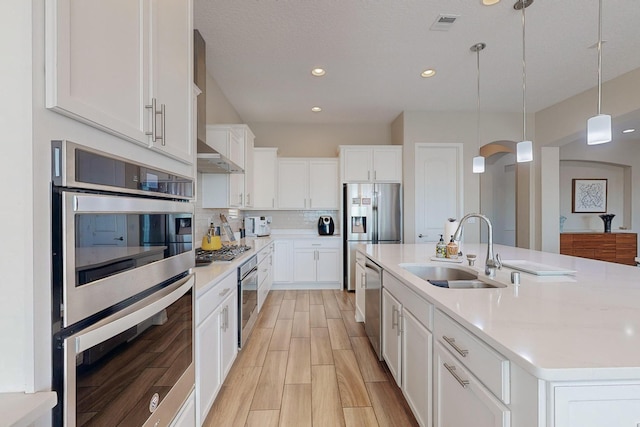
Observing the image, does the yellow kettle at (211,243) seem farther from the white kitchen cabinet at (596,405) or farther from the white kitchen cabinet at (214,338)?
the white kitchen cabinet at (596,405)

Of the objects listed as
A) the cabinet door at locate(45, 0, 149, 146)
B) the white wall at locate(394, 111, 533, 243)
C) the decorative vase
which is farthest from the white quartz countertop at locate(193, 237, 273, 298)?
the decorative vase

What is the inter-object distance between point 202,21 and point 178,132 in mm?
1942

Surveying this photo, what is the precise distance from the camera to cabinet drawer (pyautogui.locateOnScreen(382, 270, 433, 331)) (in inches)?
57.0

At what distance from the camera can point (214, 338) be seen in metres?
1.83

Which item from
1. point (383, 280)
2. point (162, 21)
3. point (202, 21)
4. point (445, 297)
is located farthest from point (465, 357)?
point (202, 21)

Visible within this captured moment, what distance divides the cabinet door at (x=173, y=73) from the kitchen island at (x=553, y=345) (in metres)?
1.24

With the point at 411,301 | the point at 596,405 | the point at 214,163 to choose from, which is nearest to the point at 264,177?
the point at 214,163

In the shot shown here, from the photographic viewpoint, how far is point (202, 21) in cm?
256

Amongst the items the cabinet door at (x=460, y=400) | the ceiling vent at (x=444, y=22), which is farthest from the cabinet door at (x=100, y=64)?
the ceiling vent at (x=444, y=22)

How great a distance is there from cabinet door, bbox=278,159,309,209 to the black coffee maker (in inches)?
16.4

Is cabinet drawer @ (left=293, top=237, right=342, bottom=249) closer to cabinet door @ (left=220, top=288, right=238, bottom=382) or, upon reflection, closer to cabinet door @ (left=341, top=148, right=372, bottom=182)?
cabinet door @ (left=341, top=148, right=372, bottom=182)

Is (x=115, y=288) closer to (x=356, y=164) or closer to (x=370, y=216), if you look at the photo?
(x=370, y=216)

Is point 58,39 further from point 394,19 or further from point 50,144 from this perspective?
point 394,19

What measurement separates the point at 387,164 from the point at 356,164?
512mm
